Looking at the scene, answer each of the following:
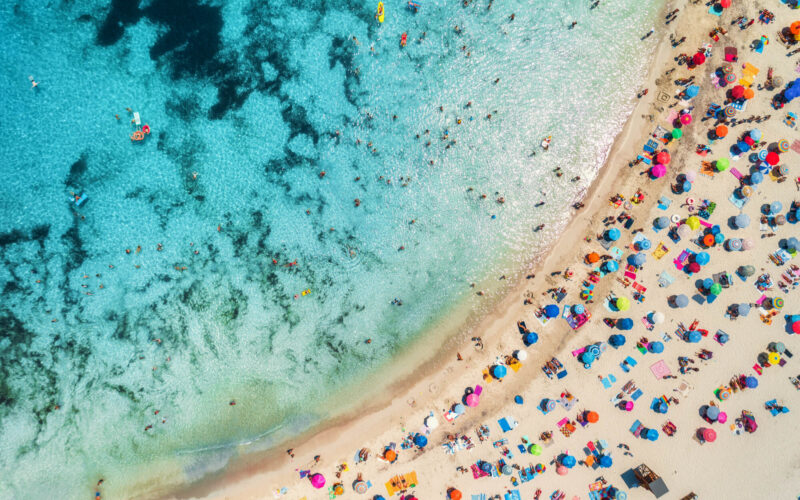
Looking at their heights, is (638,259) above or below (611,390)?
above

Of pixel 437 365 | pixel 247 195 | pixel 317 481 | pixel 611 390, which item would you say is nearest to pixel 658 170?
pixel 611 390

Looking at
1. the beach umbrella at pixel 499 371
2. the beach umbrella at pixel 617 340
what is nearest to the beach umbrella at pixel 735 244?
the beach umbrella at pixel 617 340

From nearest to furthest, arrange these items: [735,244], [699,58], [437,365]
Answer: [735,244]
[437,365]
[699,58]

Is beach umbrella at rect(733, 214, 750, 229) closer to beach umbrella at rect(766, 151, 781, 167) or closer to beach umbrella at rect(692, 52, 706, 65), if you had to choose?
beach umbrella at rect(766, 151, 781, 167)

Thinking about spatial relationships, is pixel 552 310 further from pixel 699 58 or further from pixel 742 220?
pixel 699 58

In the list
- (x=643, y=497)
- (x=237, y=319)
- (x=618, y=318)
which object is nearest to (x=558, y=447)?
(x=643, y=497)

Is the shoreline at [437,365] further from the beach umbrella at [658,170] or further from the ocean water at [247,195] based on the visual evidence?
the beach umbrella at [658,170]

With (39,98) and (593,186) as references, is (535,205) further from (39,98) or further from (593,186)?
(39,98)
